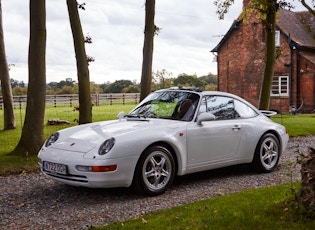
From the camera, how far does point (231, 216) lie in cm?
481

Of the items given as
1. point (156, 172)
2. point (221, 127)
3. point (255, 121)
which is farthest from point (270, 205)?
point (255, 121)

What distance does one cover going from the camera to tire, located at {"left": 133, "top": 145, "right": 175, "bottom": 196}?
20.1ft

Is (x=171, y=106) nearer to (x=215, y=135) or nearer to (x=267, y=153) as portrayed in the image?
(x=215, y=135)

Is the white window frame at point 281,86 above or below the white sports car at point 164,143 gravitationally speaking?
above

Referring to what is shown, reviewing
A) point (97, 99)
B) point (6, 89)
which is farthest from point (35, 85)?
point (97, 99)

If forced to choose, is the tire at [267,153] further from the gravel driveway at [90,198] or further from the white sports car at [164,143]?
the gravel driveway at [90,198]

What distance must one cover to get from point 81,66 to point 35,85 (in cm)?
197

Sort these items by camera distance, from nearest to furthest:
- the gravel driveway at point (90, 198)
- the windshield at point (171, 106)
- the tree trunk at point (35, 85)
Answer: the gravel driveway at point (90, 198) < the windshield at point (171, 106) < the tree trunk at point (35, 85)

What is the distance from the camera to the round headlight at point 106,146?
232 inches

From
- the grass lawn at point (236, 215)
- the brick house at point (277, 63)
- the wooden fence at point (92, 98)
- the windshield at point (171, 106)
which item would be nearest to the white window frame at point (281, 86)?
the brick house at point (277, 63)

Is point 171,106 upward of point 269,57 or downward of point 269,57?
downward

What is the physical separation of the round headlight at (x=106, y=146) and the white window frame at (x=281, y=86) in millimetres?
29095

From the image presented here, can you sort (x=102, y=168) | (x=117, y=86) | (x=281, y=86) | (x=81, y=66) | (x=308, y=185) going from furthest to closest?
(x=117, y=86) → (x=281, y=86) → (x=81, y=66) → (x=102, y=168) → (x=308, y=185)

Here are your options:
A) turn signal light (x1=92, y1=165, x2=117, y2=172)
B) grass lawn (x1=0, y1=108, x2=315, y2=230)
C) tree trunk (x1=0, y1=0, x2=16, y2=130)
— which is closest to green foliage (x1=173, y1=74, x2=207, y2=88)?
tree trunk (x1=0, y1=0, x2=16, y2=130)
